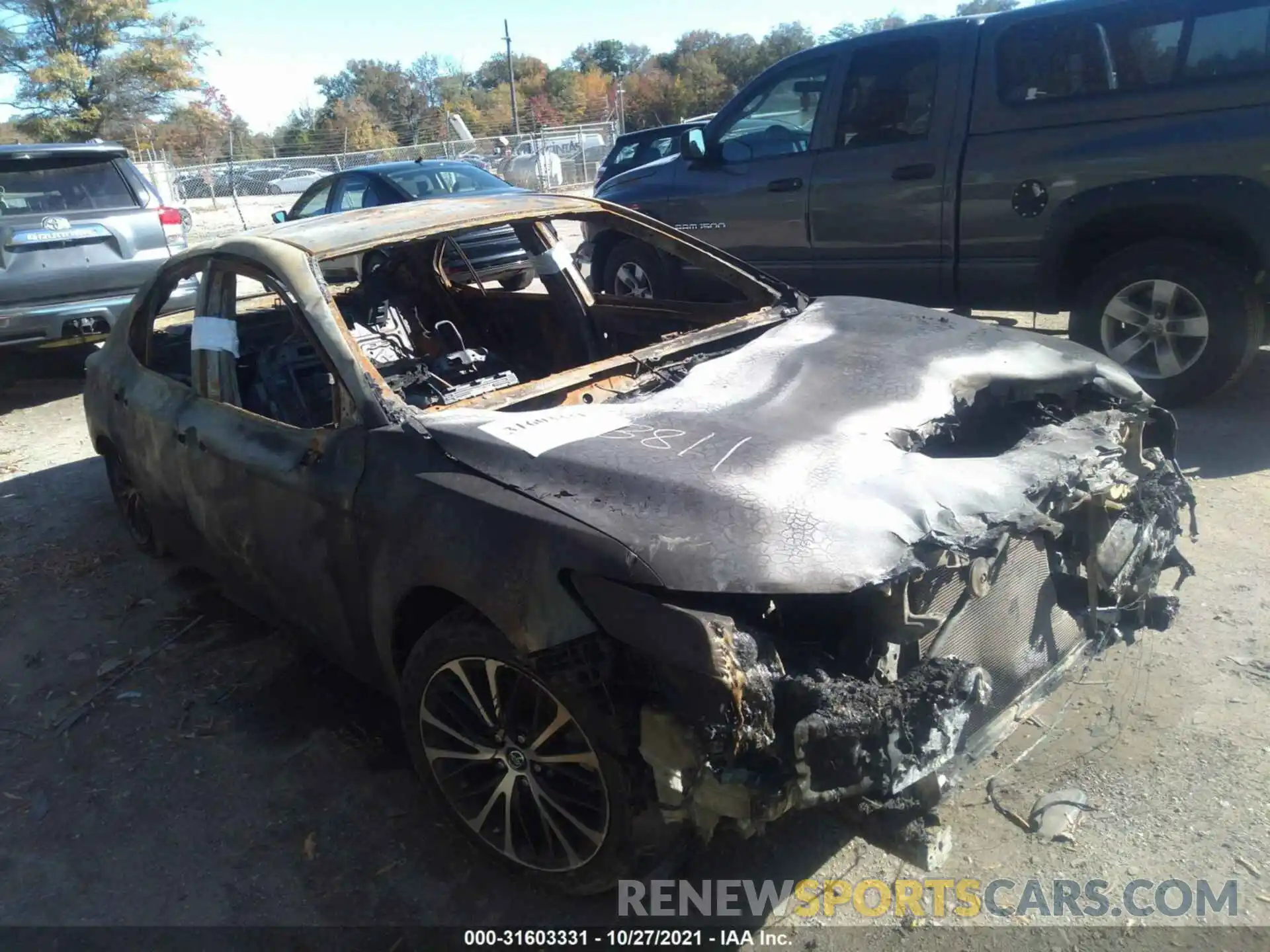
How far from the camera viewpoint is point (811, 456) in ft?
8.08

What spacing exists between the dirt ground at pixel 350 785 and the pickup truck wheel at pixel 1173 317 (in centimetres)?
111

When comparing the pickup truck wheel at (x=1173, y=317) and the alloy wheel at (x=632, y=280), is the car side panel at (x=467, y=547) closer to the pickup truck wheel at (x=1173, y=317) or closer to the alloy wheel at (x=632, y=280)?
the pickup truck wheel at (x=1173, y=317)

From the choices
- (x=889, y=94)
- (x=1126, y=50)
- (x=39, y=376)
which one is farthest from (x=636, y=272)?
(x=39, y=376)

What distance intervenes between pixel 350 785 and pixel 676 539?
162 centimetres

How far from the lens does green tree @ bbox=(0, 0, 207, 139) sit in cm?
3312

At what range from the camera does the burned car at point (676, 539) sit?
81.4 inches

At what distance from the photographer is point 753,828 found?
2.04 metres

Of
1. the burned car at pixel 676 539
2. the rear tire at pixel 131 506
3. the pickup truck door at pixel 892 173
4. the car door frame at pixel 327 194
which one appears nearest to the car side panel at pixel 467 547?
the burned car at pixel 676 539

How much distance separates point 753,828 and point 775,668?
0.35 m

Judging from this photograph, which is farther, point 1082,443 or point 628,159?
point 628,159

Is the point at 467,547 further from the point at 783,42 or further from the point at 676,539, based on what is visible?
the point at 783,42

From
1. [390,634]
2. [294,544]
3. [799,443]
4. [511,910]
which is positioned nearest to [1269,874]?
[799,443]

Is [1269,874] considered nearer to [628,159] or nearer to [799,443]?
[799,443]

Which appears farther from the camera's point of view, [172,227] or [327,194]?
[327,194]
